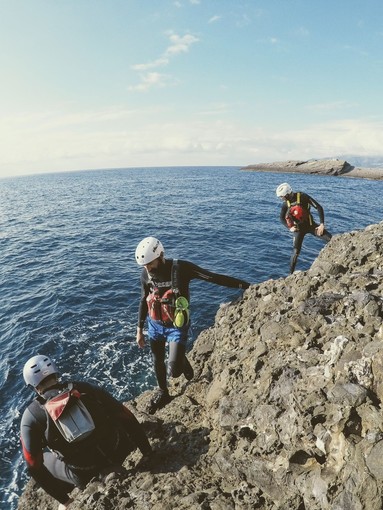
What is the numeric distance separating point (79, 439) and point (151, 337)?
3.17m

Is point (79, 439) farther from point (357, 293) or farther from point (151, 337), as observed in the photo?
point (357, 293)

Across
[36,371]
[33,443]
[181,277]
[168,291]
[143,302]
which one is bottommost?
[33,443]

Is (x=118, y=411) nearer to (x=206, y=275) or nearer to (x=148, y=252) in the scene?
(x=148, y=252)

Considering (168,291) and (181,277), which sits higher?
(181,277)

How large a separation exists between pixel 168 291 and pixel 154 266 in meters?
0.67

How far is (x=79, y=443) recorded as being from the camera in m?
4.98

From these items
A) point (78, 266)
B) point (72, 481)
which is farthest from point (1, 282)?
point (72, 481)

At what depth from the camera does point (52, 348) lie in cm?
1375

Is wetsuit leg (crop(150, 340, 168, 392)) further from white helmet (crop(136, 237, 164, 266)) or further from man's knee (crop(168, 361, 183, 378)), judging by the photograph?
white helmet (crop(136, 237, 164, 266))

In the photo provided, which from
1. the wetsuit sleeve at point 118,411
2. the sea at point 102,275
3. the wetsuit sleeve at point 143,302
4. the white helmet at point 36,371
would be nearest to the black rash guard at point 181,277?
the wetsuit sleeve at point 143,302

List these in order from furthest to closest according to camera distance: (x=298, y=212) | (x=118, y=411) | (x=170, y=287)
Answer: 1. (x=298, y=212)
2. (x=170, y=287)
3. (x=118, y=411)

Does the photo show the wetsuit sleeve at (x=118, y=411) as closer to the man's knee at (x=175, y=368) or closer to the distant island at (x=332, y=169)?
the man's knee at (x=175, y=368)

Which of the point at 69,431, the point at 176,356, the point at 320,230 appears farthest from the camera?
the point at 320,230

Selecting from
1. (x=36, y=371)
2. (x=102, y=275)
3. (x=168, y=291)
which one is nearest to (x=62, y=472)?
(x=36, y=371)
